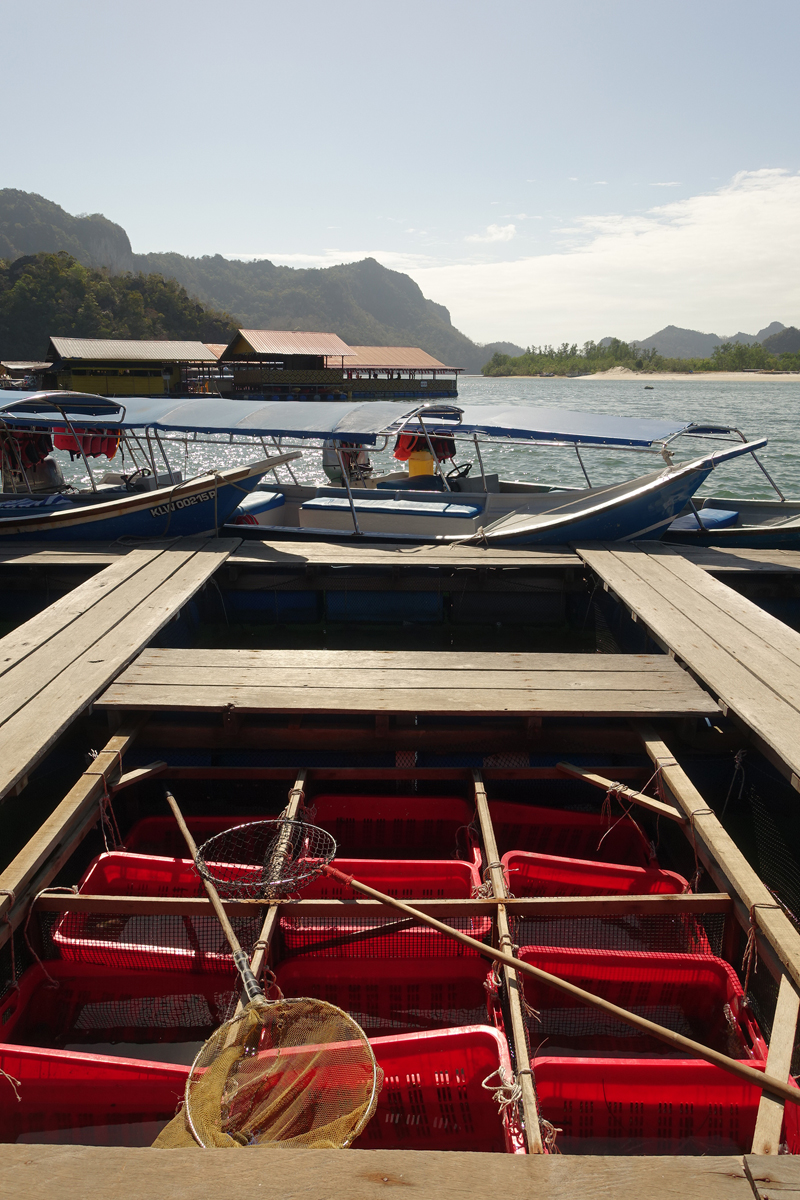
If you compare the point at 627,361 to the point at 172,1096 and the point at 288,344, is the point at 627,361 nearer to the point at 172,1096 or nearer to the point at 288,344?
the point at 288,344

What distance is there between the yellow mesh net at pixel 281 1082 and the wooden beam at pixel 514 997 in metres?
0.66

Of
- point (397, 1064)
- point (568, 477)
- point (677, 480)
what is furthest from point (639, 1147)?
point (568, 477)

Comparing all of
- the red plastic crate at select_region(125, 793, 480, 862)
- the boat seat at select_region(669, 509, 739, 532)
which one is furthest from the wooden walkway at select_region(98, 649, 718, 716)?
the boat seat at select_region(669, 509, 739, 532)

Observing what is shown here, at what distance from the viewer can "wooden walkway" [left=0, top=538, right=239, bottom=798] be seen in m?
5.25

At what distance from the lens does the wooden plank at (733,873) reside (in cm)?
379

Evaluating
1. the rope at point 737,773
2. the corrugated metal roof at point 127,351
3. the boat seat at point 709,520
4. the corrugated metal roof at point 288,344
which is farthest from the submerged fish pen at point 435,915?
the corrugated metal roof at point 288,344

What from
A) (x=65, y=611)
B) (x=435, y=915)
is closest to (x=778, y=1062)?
(x=435, y=915)

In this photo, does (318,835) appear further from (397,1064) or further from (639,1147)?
(639,1147)

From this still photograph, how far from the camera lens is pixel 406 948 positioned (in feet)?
14.7

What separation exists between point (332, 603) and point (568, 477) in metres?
17.3

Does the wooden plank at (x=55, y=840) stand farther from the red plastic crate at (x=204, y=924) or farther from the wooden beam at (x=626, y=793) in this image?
the wooden beam at (x=626, y=793)

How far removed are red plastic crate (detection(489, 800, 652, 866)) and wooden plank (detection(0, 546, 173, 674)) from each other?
4522 millimetres

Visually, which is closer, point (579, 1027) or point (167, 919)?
point (579, 1027)

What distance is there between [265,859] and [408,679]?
2.02m
